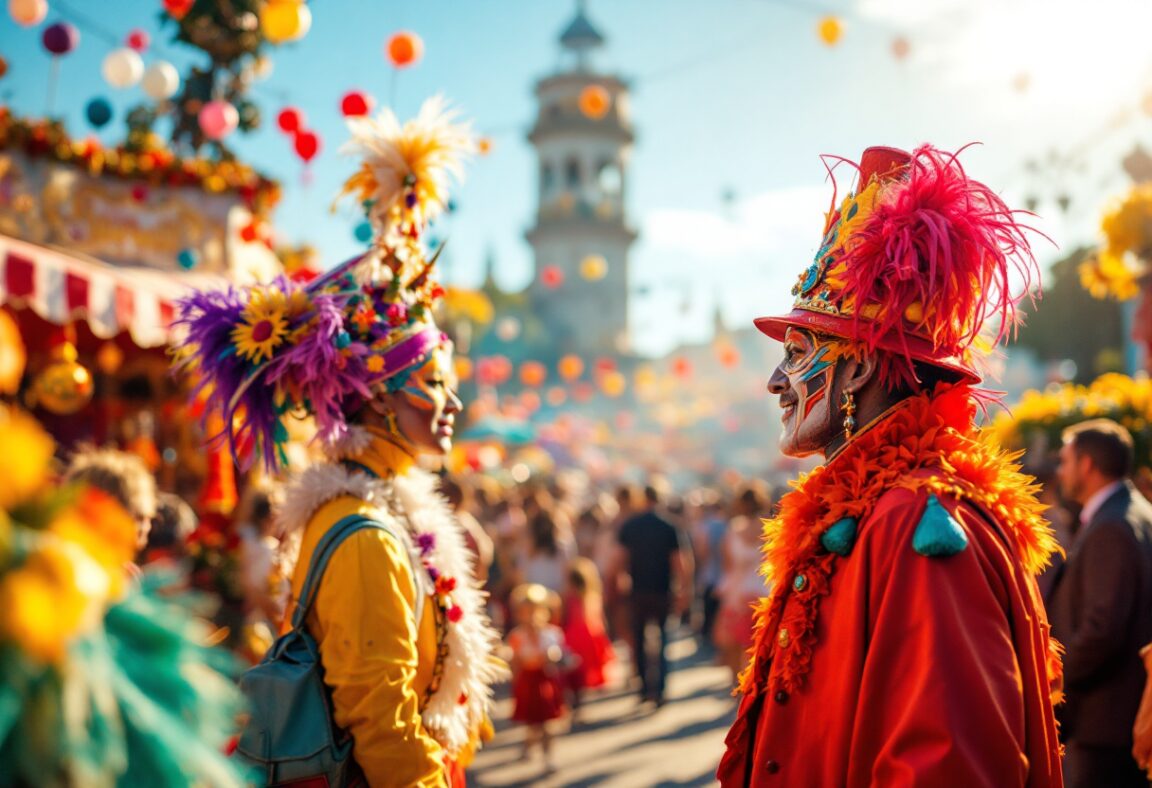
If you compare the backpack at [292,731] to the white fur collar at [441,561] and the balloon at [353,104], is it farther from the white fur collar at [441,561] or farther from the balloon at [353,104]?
the balloon at [353,104]

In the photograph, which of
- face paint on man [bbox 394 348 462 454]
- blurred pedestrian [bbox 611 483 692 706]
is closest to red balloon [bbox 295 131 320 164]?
blurred pedestrian [bbox 611 483 692 706]

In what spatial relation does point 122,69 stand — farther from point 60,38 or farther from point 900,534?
point 900,534

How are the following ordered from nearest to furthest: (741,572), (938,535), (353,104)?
1. (938,535)
2. (353,104)
3. (741,572)

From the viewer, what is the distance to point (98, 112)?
8.58 metres

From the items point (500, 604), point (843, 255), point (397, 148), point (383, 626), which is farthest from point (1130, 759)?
point (500, 604)

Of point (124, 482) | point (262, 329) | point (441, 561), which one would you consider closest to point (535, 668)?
point (124, 482)

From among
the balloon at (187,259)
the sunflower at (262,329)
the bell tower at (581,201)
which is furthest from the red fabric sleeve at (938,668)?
the bell tower at (581,201)

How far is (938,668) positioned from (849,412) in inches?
26.9

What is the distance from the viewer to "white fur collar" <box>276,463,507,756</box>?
2.90 m

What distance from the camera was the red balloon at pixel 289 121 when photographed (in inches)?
339

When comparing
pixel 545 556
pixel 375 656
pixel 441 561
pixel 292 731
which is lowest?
pixel 545 556

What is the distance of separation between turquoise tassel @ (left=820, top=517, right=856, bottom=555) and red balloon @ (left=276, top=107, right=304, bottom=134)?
7464 mm

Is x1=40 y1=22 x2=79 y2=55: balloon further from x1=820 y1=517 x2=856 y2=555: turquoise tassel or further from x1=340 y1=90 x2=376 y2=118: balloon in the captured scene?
x1=820 y1=517 x2=856 y2=555: turquoise tassel

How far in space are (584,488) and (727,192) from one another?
793 cm
